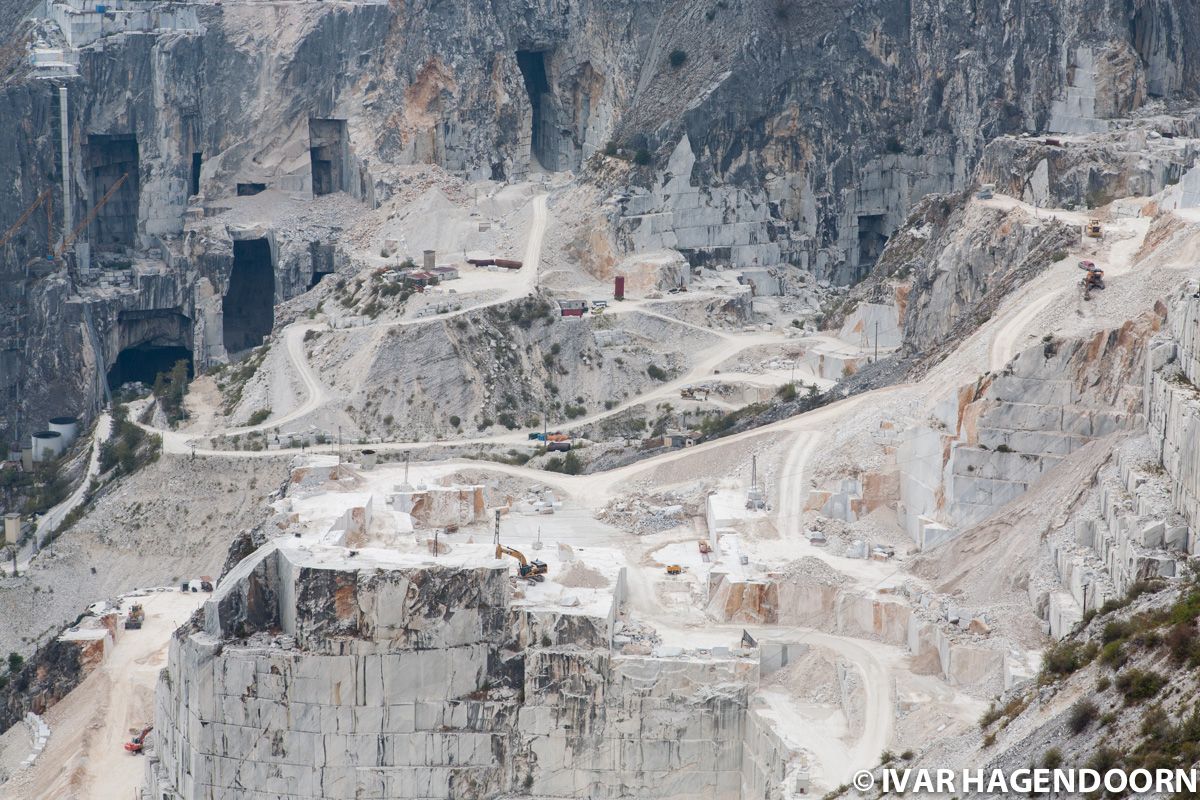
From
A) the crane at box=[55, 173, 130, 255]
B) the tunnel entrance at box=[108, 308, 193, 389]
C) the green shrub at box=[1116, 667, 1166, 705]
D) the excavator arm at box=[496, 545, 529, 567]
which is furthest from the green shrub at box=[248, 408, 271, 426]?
the green shrub at box=[1116, 667, 1166, 705]

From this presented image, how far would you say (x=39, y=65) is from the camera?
5310 inches

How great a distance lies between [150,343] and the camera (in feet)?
440

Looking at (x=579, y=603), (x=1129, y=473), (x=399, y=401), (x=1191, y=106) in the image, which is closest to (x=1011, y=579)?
(x=1129, y=473)

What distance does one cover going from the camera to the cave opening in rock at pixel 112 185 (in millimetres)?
137375

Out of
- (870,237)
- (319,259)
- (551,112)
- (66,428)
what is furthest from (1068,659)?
(551,112)

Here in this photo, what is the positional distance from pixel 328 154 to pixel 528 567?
2838 inches

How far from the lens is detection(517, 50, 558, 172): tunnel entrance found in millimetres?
131750

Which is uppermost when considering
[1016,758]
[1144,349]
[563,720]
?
[1144,349]

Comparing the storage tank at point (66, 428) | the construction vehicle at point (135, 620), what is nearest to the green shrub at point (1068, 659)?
the construction vehicle at point (135, 620)

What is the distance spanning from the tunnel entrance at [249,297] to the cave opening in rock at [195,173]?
6233 millimetres

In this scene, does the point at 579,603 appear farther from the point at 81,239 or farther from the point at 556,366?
the point at 81,239

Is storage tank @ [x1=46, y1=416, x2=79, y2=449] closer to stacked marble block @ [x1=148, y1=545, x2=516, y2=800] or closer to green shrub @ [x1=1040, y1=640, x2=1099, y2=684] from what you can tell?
stacked marble block @ [x1=148, y1=545, x2=516, y2=800]

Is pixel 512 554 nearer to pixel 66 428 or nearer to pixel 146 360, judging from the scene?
pixel 66 428

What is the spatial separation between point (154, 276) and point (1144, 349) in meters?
75.6
